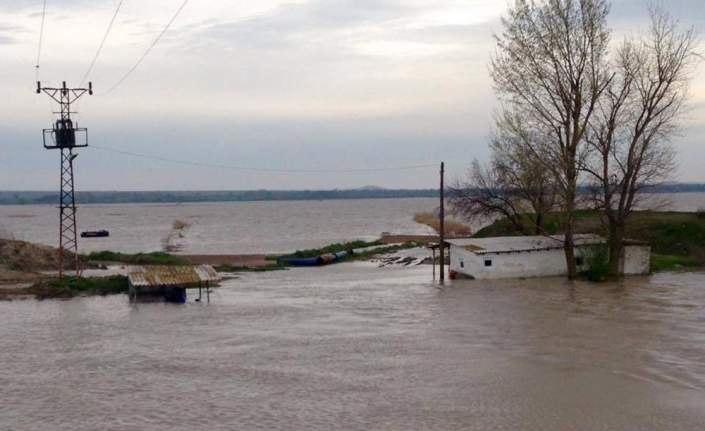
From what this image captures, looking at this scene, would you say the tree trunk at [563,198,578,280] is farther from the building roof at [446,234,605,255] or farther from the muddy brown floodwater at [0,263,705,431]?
the muddy brown floodwater at [0,263,705,431]

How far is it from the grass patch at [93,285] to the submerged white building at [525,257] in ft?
56.7

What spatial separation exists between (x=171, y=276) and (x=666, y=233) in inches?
1333

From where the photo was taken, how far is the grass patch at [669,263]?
40500 millimetres

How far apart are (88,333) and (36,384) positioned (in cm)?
671

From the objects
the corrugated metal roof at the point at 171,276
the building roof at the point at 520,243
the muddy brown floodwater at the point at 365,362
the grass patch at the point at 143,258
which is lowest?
the muddy brown floodwater at the point at 365,362

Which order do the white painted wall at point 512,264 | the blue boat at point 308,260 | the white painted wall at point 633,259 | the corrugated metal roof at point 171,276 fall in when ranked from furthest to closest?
1. the blue boat at point 308,260
2. the white painted wall at point 633,259
3. the white painted wall at point 512,264
4. the corrugated metal roof at point 171,276

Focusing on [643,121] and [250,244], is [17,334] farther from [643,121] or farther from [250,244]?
[250,244]

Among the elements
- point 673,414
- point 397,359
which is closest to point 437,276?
point 397,359

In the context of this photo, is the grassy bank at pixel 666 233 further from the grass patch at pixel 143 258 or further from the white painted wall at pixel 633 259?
the grass patch at pixel 143 258

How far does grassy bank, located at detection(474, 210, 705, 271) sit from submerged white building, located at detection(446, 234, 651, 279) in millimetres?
2393

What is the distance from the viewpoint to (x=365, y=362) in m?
20.1

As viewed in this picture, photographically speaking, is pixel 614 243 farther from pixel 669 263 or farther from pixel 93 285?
pixel 93 285

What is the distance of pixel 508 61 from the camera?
3694 centimetres

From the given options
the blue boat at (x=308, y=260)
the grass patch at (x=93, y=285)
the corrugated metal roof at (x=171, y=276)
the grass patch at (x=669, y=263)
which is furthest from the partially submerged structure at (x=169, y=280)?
the grass patch at (x=669, y=263)
